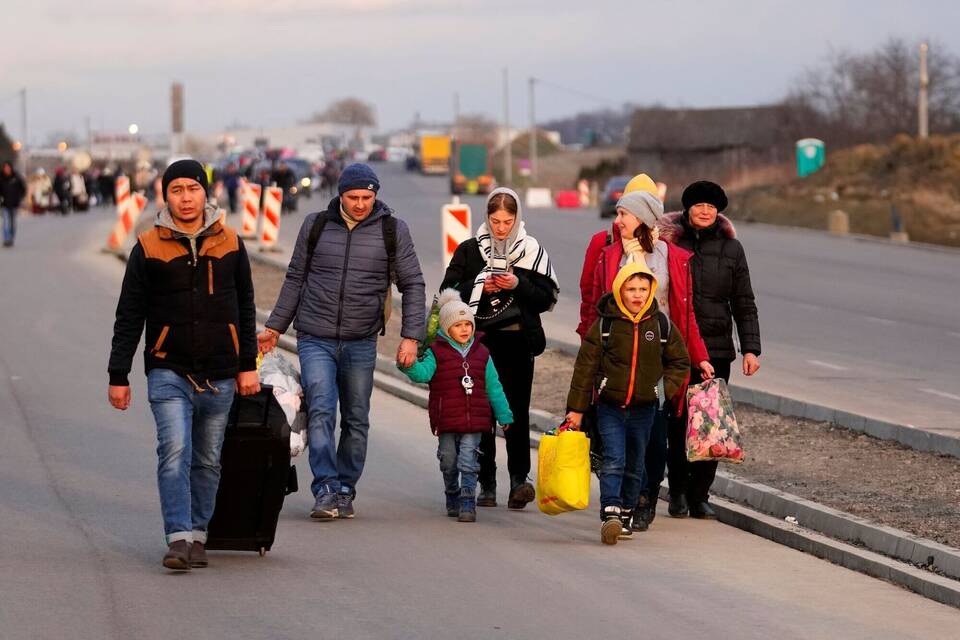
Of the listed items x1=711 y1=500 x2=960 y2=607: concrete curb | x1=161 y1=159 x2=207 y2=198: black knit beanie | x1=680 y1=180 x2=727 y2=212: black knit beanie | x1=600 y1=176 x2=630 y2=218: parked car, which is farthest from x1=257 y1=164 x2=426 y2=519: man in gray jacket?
x1=600 y1=176 x2=630 y2=218: parked car

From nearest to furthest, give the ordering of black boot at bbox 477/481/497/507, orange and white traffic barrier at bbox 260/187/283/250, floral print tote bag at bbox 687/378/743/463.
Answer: floral print tote bag at bbox 687/378/743/463 < black boot at bbox 477/481/497/507 < orange and white traffic barrier at bbox 260/187/283/250

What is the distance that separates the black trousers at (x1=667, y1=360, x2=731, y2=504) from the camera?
10641mm

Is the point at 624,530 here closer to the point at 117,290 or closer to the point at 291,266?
the point at 291,266

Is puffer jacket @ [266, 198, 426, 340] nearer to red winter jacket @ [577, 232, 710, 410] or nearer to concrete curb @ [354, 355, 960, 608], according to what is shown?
red winter jacket @ [577, 232, 710, 410]

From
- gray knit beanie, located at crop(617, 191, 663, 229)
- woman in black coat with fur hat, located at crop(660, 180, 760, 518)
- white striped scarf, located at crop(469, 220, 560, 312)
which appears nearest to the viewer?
gray knit beanie, located at crop(617, 191, 663, 229)

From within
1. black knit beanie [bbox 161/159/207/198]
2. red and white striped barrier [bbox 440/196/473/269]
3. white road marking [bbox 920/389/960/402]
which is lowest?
white road marking [bbox 920/389/960/402]

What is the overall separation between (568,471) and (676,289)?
1.17 m

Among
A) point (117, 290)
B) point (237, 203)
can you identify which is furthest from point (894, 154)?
point (117, 290)

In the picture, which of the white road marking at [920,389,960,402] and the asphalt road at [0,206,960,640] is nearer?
the asphalt road at [0,206,960,640]

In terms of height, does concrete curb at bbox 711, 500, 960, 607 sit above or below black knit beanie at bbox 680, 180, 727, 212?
below

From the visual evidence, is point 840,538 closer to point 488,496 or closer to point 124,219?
point 488,496

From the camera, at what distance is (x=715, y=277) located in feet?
34.7

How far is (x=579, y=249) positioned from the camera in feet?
133

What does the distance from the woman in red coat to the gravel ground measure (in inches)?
42.3
